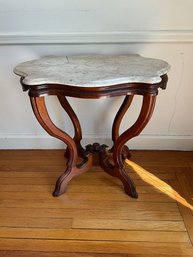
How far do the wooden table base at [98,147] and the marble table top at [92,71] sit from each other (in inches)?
3.4

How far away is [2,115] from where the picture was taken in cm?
161

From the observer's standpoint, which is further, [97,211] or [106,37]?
[106,37]

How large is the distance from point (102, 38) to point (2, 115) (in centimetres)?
82

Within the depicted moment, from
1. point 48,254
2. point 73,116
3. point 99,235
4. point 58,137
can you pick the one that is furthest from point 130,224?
point 73,116

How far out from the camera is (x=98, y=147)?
1384 mm

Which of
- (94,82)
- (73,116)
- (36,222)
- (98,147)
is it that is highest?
(94,82)

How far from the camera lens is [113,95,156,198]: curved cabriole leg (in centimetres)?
103

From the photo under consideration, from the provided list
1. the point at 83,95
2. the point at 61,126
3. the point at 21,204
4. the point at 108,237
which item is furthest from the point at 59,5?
the point at 108,237

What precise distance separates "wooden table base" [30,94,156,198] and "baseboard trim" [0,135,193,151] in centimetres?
16

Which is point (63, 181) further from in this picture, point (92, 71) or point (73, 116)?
point (92, 71)

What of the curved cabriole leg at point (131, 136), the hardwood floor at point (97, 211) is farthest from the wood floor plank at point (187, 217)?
the curved cabriole leg at point (131, 136)

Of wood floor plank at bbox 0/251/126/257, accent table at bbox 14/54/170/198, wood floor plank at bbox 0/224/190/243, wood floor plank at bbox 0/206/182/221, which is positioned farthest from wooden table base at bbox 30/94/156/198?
wood floor plank at bbox 0/251/126/257

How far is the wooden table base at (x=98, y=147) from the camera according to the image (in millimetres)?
1053

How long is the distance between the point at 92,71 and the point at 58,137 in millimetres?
355
